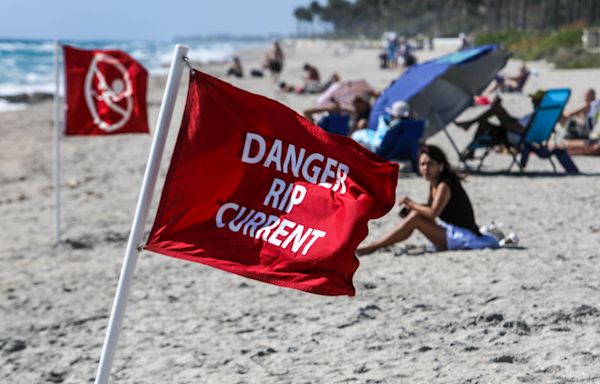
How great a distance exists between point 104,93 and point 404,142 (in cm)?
382

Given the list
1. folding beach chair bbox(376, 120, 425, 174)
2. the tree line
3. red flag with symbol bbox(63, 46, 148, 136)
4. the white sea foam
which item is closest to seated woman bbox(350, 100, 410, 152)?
folding beach chair bbox(376, 120, 425, 174)

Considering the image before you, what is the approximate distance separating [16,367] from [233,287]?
1.84 meters

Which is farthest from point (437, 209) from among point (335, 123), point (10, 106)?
point (10, 106)

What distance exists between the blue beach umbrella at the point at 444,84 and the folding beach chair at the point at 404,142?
365 mm

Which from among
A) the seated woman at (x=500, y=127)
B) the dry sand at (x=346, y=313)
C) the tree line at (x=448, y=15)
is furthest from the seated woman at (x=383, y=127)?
the tree line at (x=448, y=15)

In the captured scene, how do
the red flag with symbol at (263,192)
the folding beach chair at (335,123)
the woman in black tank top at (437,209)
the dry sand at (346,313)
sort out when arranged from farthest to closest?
1. the folding beach chair at (335,123)
2. the woman in black tank top at (437,209)
3. the dry sand at (346,313)
4. the red flag with symbol at (263,192)

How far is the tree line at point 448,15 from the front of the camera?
256ft

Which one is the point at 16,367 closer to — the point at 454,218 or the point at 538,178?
the point at 454,218

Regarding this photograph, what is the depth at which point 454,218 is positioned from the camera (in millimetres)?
7309

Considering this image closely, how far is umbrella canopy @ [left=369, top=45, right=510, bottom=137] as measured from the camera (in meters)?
11.0

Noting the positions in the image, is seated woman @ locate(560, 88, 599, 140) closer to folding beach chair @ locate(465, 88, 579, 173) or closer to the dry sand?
folding beach chair @ locate(465, 88, 579, 173)

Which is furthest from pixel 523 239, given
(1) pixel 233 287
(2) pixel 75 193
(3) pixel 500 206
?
(2) pixel 75 193

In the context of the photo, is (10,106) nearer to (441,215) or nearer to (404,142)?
(404,142)

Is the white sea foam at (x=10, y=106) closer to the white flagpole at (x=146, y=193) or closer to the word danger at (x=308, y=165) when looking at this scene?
the white flagpole at (x=146, y=193)
